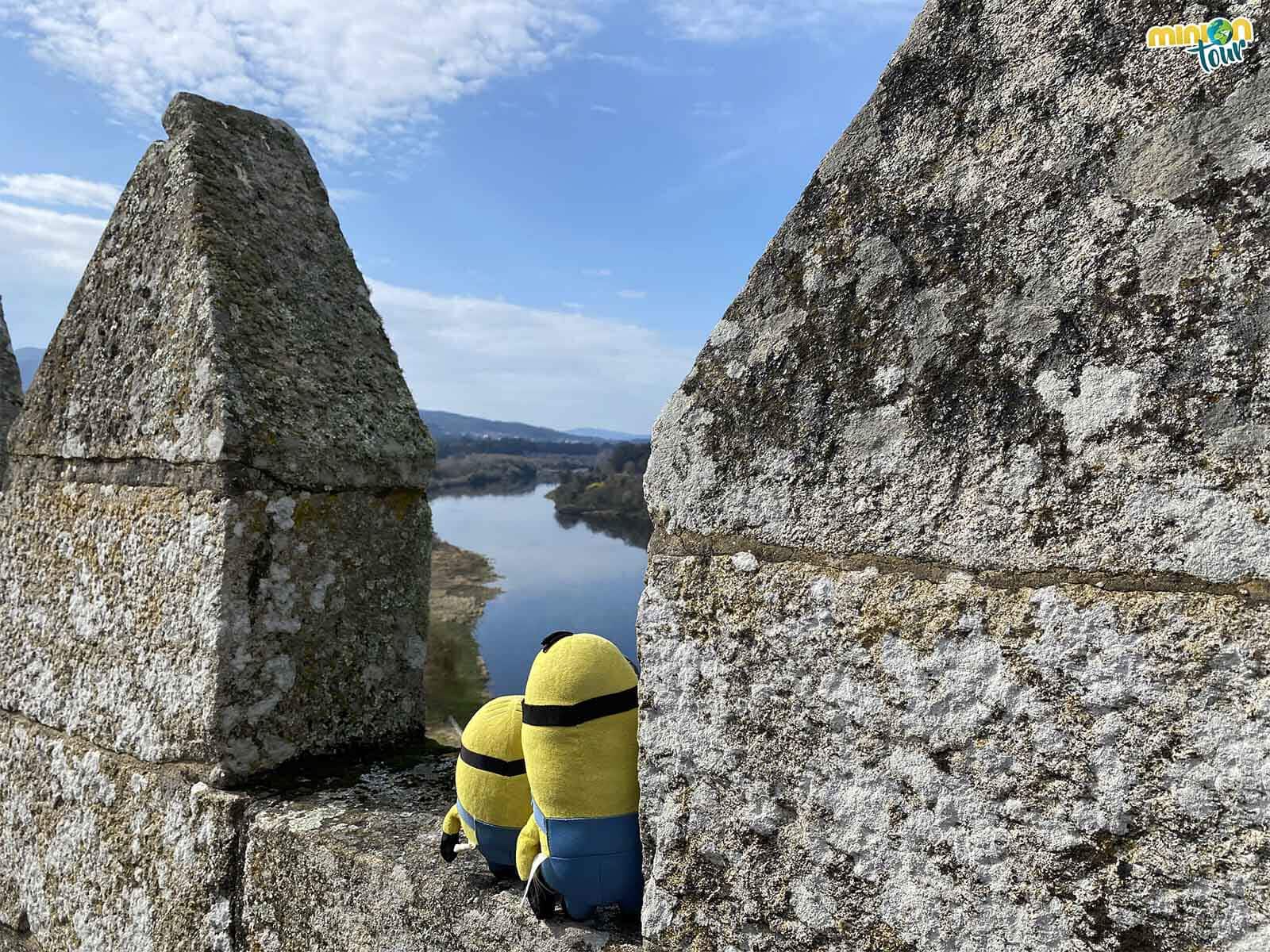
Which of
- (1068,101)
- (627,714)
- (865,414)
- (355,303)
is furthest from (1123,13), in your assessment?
(355,303)

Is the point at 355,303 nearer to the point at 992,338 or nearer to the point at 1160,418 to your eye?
the point at 992,338

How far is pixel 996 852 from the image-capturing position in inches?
40.8

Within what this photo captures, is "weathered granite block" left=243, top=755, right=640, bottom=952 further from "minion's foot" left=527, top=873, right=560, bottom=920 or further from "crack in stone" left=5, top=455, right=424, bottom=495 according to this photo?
"crack in stone" left=5, top=455, right=424, bottom=495

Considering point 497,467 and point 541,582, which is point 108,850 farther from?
point 497,467

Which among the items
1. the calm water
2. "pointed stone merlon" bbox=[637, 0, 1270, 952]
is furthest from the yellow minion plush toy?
the calm water

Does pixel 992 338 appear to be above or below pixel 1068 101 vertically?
below

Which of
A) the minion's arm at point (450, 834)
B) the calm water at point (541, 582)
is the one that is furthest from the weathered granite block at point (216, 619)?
the calm water at point (541, 582)

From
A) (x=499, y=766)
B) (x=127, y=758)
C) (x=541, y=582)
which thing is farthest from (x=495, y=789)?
(x=541, y=582)

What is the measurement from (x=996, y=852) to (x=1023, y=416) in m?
0.50

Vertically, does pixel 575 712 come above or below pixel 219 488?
below

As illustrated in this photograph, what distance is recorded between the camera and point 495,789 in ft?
4.90

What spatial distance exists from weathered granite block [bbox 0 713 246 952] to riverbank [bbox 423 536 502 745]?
929 centimetres

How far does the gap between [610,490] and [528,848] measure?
3410 cm

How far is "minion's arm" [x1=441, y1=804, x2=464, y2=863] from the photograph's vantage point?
156 centimetres
